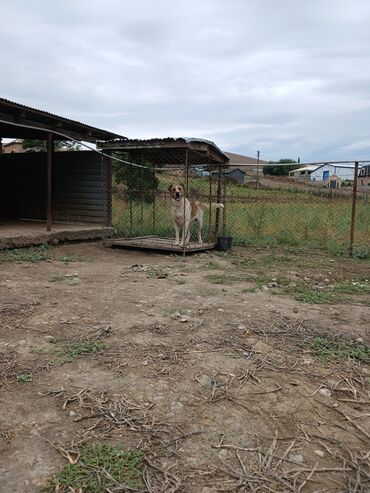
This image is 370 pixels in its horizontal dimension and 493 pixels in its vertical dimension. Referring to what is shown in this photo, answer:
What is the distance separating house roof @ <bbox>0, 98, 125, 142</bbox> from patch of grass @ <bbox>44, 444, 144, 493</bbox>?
7117mm

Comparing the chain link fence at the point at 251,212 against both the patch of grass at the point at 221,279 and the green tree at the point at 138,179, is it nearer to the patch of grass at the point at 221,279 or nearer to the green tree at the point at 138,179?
the green tree at the point at 138,179

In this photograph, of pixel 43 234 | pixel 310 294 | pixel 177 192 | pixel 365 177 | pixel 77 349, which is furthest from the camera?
pixel 365 177

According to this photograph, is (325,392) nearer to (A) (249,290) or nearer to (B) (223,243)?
(A) (249,290)

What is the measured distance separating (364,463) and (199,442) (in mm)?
761

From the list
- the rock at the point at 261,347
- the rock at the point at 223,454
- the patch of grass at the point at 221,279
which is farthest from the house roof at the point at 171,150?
the rock at the point at 223,454

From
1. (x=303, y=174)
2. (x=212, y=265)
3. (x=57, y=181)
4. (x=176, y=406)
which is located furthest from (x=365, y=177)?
(x=303, y=174)

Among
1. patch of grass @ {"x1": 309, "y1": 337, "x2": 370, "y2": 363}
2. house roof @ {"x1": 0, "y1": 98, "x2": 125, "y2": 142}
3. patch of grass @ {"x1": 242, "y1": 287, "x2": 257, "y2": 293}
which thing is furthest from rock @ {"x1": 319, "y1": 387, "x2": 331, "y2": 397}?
house roof @ {"x1": 0, "y1": 98, "x2": 125, "y2": 142}

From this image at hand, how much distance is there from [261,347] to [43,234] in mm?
6588

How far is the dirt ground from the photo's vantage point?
6.01 feet

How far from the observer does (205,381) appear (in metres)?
2.62

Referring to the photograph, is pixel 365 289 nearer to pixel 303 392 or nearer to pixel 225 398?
pixel 303 392

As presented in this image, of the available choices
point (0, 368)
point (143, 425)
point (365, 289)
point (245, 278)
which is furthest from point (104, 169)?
point (143, 425)

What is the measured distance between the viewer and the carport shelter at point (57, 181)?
9.78 metres

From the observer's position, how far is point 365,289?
5.26 m
